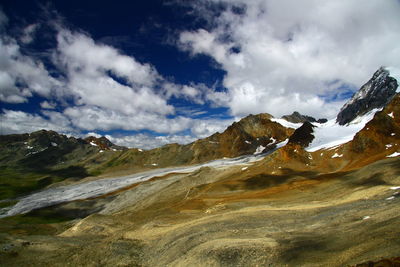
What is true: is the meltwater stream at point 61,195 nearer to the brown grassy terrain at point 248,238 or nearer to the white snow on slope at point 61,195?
the white snow on slope at point 61,195

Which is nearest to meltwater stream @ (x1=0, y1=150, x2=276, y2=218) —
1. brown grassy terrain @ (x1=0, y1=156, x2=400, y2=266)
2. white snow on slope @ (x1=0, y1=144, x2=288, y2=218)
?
white snow on slope @ (x1=0, y1=144, x2=288, y2=218)

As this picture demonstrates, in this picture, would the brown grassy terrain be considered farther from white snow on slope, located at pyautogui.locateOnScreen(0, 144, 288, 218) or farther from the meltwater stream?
the meltwater stream

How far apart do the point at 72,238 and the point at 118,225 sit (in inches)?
366

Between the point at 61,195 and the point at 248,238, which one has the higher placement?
the point at 61,195

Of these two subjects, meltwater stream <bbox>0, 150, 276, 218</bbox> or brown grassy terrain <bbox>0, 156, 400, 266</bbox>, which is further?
meltwater stream <bbox>0, 150, 276, 218</bbox>

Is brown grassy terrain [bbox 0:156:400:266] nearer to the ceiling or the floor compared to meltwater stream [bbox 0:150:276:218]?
nearer to the floor

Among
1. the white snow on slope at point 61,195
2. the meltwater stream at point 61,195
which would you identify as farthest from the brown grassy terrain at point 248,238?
the meltwater stream at point 61,195

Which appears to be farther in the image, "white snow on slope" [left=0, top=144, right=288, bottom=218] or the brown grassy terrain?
"white snow on slope" [left=0, top=144, right=288, bottom=218]

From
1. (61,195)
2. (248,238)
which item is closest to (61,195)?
(61,195)

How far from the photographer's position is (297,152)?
112312 millimetres

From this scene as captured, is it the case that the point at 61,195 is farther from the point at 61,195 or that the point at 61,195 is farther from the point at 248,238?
the point at 248,238

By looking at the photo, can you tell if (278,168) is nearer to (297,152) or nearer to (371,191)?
(297,152)

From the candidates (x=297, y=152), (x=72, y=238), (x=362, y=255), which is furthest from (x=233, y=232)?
(x=297, y=152)

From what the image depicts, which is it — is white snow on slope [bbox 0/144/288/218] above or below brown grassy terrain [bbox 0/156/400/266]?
above
